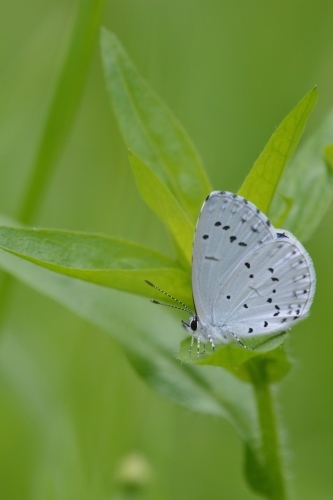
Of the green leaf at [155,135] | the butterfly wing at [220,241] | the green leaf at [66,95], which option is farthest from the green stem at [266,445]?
the green leaf at [66,95]

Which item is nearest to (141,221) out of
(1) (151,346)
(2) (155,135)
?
(1) (151,346)

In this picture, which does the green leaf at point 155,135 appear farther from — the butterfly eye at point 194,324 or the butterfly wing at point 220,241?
the butterfly eye at point 194,324

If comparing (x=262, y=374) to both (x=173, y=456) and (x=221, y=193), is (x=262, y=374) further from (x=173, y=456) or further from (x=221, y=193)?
(x=173, y=456)

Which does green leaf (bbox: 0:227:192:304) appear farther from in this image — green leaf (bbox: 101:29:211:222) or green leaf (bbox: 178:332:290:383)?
green leaf (bbox: 101:29:211:222)

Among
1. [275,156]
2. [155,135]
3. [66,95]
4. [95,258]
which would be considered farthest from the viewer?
[66,95]

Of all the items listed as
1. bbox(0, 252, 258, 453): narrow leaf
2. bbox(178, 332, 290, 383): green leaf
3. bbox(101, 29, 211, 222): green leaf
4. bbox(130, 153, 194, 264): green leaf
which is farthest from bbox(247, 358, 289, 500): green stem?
bbox(101, 29, 211, 222): green leaf

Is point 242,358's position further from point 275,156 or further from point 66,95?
point 66,95
